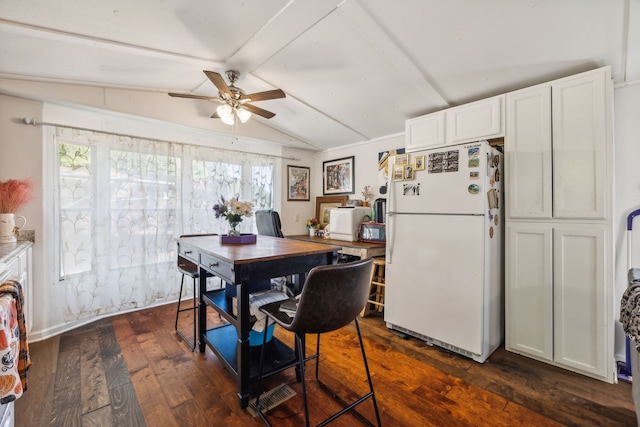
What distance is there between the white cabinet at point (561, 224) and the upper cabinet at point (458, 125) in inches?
4.0

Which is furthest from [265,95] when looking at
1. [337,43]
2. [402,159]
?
[402,159]

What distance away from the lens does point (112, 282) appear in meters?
2.82

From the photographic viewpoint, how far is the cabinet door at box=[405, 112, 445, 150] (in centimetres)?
252

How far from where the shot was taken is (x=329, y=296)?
1.23 m

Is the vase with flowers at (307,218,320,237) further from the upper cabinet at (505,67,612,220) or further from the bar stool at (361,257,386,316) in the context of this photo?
the upper cabinet at (505,67,612,220)

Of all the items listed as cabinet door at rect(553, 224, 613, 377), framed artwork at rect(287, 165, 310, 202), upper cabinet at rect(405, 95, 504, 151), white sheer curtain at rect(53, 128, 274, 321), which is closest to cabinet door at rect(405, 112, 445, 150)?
upper cabinet at rect(405, 95, 504, 151)

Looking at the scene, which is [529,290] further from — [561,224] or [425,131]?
[425,131]

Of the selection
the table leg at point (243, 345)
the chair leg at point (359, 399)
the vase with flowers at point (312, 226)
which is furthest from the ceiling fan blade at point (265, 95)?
the vase with flowers at point (312, 226)

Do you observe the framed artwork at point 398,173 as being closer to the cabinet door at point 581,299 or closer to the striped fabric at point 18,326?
the cabinet door at point 581,299

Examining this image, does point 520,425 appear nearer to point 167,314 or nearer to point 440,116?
point 440,116

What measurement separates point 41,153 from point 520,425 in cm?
407

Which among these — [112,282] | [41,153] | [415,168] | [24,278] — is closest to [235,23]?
[415,168]

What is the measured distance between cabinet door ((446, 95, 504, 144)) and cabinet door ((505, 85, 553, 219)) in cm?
8

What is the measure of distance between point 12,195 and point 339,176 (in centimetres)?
336
